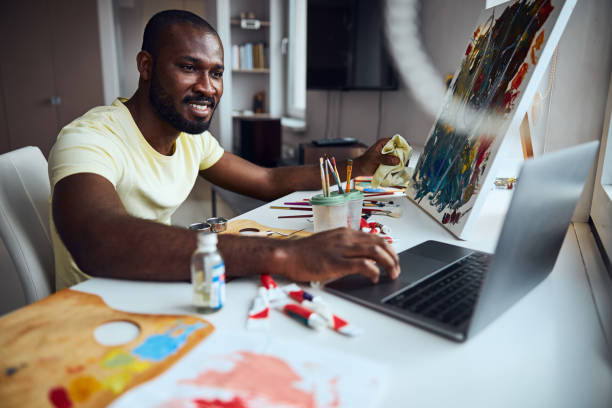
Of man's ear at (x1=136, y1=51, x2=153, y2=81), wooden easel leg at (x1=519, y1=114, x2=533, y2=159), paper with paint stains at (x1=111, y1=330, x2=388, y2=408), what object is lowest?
paper with paint stains at (x1=111, y1=330, x2=388, y2=408)

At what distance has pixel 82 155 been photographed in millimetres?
901

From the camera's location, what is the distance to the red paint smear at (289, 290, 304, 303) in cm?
67

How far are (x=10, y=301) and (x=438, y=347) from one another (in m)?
1.40

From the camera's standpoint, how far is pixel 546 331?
60cm

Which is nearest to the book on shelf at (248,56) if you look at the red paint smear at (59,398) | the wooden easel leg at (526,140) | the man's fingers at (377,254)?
the wooden easel leg at (526,140)

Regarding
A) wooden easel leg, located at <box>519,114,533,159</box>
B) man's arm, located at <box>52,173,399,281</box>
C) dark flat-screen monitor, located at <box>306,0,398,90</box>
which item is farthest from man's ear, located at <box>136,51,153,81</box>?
dark flat-screen monitor, located at <box>306,0,398,90</box>

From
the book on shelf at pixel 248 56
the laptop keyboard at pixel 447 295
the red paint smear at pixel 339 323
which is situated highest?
the book on shelf at pixel 248 56

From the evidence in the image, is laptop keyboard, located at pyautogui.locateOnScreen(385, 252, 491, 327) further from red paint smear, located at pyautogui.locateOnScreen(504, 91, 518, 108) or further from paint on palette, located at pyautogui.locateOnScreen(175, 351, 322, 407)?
red paint smear, located at pyautogui.locateOnScreen(504, 91, 518, 108)

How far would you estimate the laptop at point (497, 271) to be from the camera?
52cm

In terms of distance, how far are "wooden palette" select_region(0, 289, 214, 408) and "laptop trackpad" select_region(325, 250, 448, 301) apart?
23cm

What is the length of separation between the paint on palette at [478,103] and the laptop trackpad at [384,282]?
0.70 ft

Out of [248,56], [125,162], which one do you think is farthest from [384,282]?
[248,56]

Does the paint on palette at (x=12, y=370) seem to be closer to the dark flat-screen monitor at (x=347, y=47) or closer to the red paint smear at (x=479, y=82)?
the red paint smear at (x=479, y=82)

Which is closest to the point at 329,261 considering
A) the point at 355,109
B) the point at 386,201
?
the point at 386,201
